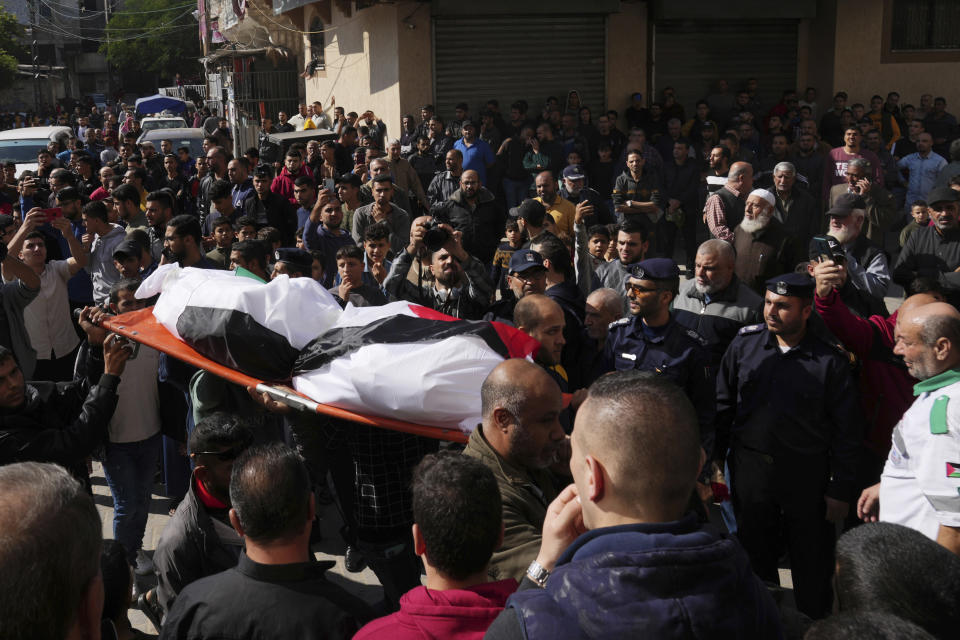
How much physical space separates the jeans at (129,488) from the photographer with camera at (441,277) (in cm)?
185

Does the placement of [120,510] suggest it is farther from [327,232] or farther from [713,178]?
[713,178]

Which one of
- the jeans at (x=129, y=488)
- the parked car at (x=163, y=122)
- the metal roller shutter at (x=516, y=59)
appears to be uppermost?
the metal roller shutter at (x=516, y=59)

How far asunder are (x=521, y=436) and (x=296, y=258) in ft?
10.00

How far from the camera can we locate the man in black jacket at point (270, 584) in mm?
2568

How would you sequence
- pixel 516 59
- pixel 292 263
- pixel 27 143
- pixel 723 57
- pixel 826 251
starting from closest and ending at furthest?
1. pixel 826 251
2. pixel 292 263
3. pixel 516 59
4. pixel 723 57
5. pixel 27 143

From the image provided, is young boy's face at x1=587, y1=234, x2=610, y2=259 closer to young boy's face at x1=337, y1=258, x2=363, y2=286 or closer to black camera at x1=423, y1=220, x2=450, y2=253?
black camera at x1=423, y1=220, x2=450, y2=253

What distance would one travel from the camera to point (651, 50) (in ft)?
54.3

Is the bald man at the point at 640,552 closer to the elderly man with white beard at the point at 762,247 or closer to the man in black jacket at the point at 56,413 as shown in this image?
the man in black jacket at the point at 56,413

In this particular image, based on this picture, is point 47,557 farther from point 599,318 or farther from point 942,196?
point 942,196

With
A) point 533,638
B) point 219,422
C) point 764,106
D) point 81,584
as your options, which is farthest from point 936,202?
point 764,106

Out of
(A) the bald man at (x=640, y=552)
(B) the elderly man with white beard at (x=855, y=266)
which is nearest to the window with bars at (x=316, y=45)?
(B) the elderly man with white beard at (x=855, y=266)

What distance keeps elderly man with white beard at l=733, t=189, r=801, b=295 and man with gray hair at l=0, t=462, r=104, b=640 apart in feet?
18.7

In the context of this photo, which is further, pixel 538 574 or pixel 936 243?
pixel 936 243

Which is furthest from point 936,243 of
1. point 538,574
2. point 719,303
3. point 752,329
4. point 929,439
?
point 538,574
